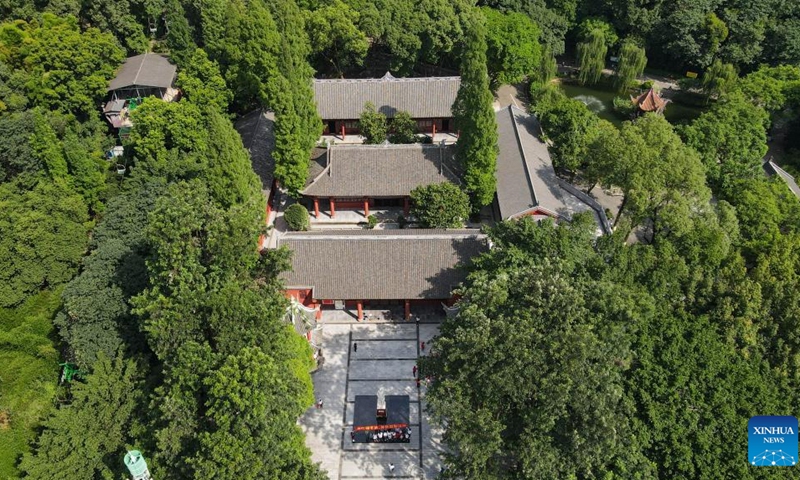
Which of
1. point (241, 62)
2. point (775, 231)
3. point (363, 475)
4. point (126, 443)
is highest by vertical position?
point (241, 62)

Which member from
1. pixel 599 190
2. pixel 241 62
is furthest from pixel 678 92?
pixel 241 62

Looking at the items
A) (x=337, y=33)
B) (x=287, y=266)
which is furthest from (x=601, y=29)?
(x=287, y=266)

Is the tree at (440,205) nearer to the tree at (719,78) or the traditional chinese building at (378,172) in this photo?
the traditional chinese building at (378,172)

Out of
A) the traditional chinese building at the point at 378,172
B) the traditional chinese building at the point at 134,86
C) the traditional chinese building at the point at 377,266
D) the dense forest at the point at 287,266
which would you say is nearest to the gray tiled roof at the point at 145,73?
the traditional chinese building at the point at 134,86

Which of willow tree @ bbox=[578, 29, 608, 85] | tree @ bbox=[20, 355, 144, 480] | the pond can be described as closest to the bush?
tree @ bbox=[20, 355, 144, 480]

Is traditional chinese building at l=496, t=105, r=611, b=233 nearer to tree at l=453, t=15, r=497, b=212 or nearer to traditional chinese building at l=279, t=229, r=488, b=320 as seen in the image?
tree at l=453, t=15, r=497, b=212

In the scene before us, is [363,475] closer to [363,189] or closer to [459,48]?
[363,189]

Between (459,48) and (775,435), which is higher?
(459,48)
